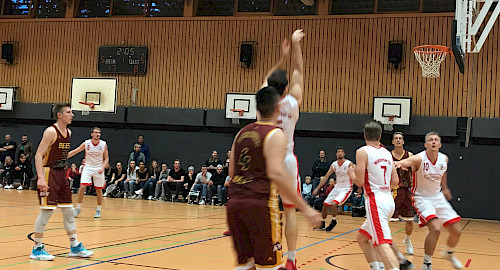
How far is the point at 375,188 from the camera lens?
5.53 metres

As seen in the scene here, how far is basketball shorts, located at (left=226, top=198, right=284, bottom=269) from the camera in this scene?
357 cm

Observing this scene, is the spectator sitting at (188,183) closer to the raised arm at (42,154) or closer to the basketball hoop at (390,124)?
the basketball hoop at (390,124)

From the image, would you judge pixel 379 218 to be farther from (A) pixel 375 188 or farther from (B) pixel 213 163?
(B) pixel 213 163

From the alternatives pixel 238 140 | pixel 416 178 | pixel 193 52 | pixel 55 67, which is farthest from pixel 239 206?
pixel 55 67

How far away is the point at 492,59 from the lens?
17.4m

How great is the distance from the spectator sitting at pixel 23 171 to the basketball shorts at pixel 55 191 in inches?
562

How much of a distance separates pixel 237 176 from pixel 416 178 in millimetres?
4032

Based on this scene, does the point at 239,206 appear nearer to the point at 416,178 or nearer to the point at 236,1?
the point at 416,178

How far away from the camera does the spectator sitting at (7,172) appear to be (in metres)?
19.7

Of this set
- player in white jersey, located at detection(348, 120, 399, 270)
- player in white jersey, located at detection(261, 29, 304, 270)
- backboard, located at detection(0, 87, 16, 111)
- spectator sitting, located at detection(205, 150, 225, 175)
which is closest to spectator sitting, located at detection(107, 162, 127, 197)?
spectator sitting, located at detection(205, 150, 225, 175)

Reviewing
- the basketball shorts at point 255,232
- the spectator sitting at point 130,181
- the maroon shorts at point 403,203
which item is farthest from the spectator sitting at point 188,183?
the basketball shorts at point 255,232

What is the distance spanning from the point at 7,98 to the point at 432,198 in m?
19.2

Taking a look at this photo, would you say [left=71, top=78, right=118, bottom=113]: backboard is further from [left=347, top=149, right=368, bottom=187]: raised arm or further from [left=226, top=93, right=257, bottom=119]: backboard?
[left=347, top=149, right=368, bottom=187]: raised arm

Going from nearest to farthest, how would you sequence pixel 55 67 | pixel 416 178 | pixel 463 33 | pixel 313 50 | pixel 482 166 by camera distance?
pixel 416 178
pixel 463 33
pixel 482 166
pixel 313 50
pixel 55 67
